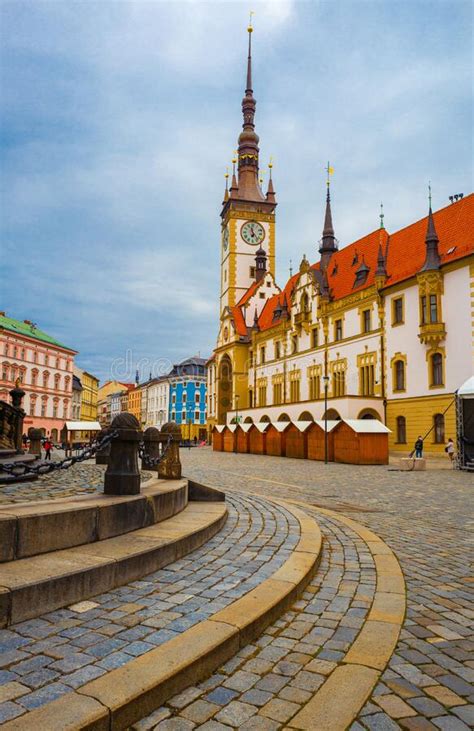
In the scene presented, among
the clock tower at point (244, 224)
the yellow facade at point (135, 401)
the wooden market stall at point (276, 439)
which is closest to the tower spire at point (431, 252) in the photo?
the wooden market stall at point (276, 439)

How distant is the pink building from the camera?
64.6 metres

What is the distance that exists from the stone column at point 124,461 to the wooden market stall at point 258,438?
31.2 meters

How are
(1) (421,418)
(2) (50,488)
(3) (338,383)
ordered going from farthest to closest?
(3) (338,383) → (1) (421,418) → (2) (50,488)

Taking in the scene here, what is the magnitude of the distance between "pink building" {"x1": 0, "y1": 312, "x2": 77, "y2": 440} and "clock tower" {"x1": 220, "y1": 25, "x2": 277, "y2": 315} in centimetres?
2510

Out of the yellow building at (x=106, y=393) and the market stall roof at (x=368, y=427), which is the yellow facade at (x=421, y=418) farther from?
the yellow building at (x=106, y=393)

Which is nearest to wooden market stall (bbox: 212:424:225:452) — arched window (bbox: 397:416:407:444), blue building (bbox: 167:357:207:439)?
arched window (bbox: 397:416:407:444)

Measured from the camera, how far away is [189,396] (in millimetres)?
100500

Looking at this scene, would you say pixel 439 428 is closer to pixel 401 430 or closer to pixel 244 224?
pixel 401 430

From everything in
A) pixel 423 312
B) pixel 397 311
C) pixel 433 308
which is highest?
pixel 397 311

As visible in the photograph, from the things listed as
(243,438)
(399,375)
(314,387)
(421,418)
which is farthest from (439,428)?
(314,387)

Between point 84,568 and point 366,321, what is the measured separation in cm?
3693

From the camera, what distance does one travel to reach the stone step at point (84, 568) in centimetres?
363

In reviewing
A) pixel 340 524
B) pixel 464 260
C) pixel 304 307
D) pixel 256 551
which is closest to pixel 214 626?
pixel 256 551

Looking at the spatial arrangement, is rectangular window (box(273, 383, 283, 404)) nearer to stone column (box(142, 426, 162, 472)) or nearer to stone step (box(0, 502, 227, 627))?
stone column (box(142, 426, 162, 472))
